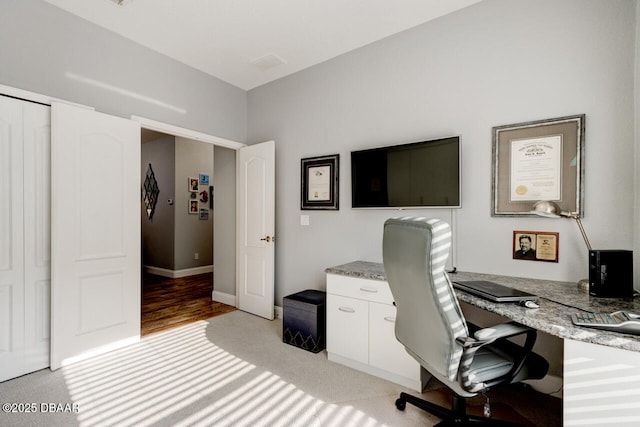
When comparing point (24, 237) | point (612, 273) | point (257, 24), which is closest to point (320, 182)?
point (257, 24)

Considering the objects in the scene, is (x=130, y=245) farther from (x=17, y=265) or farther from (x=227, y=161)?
(x=227, y=161)

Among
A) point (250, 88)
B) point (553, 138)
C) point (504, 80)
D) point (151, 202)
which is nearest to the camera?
point (553, 138)

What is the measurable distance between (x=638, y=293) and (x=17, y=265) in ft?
13.3

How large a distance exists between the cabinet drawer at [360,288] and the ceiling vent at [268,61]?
2316 mm

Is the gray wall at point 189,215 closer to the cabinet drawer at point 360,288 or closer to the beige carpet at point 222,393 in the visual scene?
the beige carpet at point 222,393

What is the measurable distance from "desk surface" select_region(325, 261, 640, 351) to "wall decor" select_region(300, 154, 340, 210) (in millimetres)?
1176

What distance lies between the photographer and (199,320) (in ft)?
11.3

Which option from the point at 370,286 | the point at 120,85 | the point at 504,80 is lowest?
the point at 370,286

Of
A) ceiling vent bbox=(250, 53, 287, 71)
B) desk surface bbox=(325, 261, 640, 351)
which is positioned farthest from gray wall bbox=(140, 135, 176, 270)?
desk surface bbox=(325, 261, 640, 351)

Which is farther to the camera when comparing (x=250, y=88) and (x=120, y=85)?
(x=250, y=88)

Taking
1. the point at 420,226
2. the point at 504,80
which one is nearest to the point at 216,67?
the point at 504,80

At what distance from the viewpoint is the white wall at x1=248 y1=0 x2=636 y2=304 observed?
184 centimetres

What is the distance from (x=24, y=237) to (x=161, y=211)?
3.95m

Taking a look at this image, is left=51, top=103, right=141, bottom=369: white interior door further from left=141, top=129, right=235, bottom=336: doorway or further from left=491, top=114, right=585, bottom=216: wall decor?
left=491, top=114, right=585, bottom=216: wall decor
